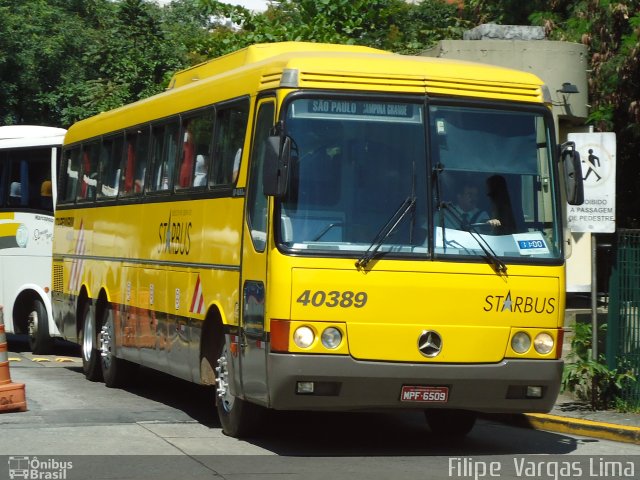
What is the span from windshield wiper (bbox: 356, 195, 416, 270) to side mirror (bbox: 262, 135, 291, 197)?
2.68 feet

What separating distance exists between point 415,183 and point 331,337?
142 cm

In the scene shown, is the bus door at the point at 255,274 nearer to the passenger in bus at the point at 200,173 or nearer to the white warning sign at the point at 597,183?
the passenger in bus at the point at 200,173

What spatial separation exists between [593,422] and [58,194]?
31.9 ft

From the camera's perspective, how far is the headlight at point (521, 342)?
35.2ft

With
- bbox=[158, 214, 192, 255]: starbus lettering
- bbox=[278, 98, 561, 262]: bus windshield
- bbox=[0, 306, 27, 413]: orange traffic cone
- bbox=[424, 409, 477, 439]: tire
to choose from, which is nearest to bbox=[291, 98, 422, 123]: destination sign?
bbox=[278, 98, 561, 262]: bus windshield

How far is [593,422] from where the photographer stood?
508 inches

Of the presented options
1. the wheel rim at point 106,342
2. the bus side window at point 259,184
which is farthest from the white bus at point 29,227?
the bus side window at point 259,184

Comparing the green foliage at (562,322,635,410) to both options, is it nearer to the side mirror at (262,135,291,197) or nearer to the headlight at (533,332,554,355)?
the headlight at (533,332,554,355)

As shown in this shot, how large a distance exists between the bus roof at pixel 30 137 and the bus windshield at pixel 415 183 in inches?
470

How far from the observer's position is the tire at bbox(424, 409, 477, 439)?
12.3 metres

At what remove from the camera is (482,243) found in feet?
35.1

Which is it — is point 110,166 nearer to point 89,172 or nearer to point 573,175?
point 89,172

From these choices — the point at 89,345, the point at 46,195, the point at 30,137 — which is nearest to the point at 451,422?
the point at 89,345

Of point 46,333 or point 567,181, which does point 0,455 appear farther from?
point 46,333
